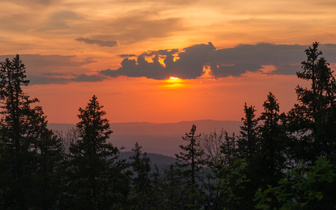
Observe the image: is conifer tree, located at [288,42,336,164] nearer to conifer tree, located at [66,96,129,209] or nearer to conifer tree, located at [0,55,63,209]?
conifer tree, located at [66,96,129,209]

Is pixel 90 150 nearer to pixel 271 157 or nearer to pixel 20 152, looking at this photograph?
pixel 20 152

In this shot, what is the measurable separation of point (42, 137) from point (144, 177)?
2577 centimetres

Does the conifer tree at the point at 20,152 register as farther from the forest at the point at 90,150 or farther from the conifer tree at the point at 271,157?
the conifer tree at the point at 271,157

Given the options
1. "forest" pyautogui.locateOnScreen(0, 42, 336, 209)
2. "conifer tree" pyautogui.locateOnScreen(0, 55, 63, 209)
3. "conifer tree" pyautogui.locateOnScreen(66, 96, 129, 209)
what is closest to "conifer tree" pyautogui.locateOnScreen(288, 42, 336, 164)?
"forest" pyautogui.locateOnScreen(0, 42, 336, 209)

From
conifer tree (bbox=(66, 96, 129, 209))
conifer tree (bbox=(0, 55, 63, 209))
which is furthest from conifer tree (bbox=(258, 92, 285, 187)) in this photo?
conifer tree (bbox=(0, 55, 63, 209))

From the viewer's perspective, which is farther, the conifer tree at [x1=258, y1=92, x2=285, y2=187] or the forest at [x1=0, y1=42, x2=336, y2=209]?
the forest at [x1=0, y1=42, x2=336, y2=209]

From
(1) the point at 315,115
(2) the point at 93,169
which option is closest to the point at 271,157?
(1) the point at 315,115

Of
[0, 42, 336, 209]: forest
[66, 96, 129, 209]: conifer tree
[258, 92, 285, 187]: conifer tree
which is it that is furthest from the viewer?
[66, 96, 129, 209]: conifer tree

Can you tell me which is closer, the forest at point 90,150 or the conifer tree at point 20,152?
the forest at point 90,150

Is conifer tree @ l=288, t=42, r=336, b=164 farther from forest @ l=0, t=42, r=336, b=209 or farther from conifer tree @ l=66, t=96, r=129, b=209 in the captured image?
conifer tree @ l=66, t=96, r=129, b=209

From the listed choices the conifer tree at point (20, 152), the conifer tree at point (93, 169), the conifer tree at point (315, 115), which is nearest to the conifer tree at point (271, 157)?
the conifer tree at point (315, 115)

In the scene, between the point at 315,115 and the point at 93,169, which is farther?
the point at 93,169

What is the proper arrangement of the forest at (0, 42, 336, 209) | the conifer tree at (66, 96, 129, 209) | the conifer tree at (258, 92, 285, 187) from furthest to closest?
the conifer tree at (66, 96, 129, 209), the forest at (0, 42, 336, 209), the conifer tree at (258, 92, 285, 187)

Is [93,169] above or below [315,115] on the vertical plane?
below
